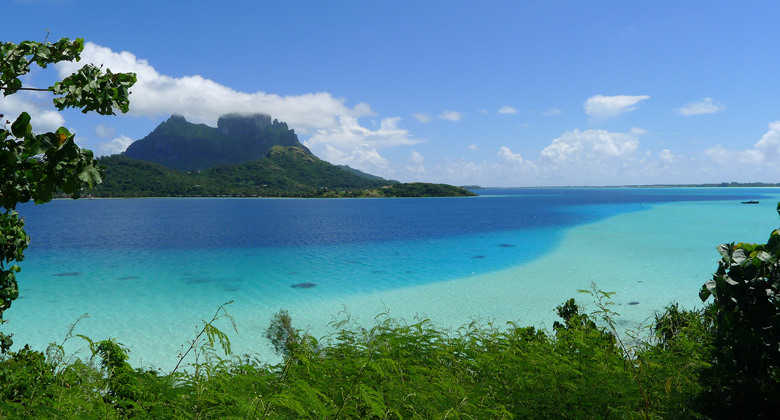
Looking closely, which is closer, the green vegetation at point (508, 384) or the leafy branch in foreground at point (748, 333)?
the green vegetation at point (508, 384)

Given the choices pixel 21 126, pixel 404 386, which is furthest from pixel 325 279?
pixel 21 126

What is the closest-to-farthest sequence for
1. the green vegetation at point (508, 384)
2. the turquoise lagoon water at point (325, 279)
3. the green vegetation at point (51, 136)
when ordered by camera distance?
1. the green vegetation at point (51, 136)
2. the green vegetation at point (508, 384)
3. the turquoise lagoon water at point (325, 279)

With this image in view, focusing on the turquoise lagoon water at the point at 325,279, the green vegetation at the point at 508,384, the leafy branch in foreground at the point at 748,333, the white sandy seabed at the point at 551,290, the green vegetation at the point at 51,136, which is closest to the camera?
the green vegetation at the point at 51,136

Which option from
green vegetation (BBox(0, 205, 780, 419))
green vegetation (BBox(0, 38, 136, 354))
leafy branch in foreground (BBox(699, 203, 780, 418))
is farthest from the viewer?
leafy branch in foreground (BBox(699, 203, 780, 418))

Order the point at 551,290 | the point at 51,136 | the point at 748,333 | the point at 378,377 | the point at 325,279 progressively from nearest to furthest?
1. the point at 51,136
2. the point at 748,333
3. the point at 378,377
4. the point at 551,290
5. the point at 325,279

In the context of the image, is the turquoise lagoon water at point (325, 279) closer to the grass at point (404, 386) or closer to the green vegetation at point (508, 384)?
the grass at point (404, 386)

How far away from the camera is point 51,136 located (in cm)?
303

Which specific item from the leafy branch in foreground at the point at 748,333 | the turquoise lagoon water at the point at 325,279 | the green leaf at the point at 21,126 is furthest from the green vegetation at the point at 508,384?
the turquoise lagoon water at the point at 325,279

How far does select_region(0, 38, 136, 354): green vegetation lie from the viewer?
9.73ft

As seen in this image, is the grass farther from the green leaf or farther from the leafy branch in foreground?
the green leaf

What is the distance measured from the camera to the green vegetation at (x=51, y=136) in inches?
117

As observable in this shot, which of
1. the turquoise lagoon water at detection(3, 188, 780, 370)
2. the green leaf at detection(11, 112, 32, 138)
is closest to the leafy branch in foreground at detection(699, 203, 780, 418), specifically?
the green leaf at detection(11, 112, 32, 138)

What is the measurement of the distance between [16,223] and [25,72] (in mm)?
3986

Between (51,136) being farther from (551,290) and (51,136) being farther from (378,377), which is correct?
(551,290)
